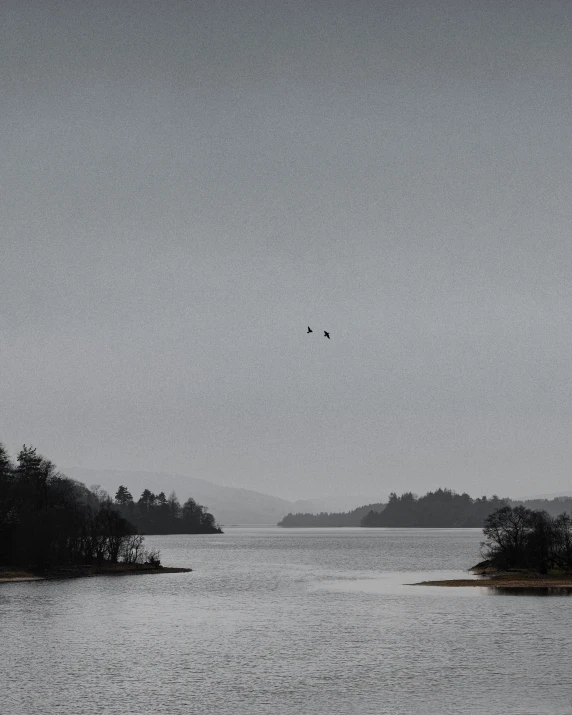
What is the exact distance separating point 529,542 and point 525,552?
220 centimetres

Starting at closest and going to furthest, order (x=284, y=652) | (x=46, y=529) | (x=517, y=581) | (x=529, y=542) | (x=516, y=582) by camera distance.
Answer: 1. (x=284, y=652)
2. (x=516, y=582)
3. (x=517, y=581)
4. (x=529, y=542)
5. (x=46, y=529)

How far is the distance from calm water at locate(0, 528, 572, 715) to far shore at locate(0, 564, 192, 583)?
24345 mm

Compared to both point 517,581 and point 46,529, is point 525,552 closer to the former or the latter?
point 517,581

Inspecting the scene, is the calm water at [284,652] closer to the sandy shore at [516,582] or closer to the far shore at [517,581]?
the sandy shore at [516,582]

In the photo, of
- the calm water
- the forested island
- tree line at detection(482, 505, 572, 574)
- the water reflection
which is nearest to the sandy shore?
the water reflection

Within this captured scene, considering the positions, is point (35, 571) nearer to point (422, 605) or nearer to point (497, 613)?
point (422, 605)

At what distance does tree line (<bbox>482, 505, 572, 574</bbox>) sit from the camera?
461 feet

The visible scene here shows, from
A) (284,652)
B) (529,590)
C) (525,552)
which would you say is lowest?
(284,652)

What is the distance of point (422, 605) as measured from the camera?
10044 cm

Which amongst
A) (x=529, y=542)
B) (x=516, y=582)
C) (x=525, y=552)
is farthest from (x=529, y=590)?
(x=525, y=552)

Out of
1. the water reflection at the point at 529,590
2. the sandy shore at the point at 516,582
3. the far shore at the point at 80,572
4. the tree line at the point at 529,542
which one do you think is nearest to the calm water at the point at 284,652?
the water reflection at the point at 529,590

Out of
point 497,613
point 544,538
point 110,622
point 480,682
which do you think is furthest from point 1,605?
point 544,538

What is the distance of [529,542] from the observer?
5630 inches

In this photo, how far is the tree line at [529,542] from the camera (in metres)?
140
